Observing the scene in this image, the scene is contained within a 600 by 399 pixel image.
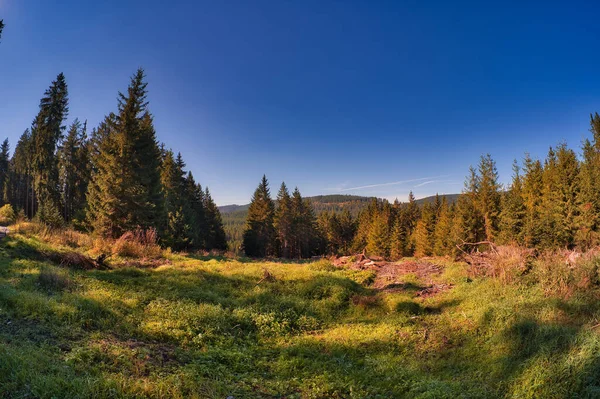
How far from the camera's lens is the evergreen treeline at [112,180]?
19531 millimetres

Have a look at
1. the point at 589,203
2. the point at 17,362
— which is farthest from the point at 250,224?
the point at 17,362

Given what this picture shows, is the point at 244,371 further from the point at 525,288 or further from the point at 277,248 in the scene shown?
the point at 277,248

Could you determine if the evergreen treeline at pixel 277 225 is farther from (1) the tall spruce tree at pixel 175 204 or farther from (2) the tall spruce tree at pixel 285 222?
(1) the tall spruce tree at pixel 175 204

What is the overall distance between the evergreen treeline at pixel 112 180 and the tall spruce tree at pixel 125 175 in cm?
6

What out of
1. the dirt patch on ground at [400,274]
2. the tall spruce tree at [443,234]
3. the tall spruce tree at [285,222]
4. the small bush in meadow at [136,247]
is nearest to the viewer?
the dirt patch on ground at [400,274]

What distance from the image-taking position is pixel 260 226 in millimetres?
49312

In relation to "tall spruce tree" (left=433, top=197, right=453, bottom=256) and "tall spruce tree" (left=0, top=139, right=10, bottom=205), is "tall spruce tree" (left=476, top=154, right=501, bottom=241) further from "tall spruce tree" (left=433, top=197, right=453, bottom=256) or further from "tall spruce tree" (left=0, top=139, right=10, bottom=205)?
"tall spruce tree" (left=0, top=139, right=10, bottom=205)

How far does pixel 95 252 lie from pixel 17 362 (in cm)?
1186

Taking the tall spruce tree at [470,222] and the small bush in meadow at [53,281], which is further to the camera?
the tall spruce tree at [470,222]

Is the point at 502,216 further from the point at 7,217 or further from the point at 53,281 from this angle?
the point at 7,217

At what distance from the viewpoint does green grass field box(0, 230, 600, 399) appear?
4.00 m

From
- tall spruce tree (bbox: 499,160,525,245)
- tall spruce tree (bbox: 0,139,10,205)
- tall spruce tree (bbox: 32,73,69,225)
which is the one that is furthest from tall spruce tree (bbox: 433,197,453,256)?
tall spruce tree (bbox: 0,139,10,205)

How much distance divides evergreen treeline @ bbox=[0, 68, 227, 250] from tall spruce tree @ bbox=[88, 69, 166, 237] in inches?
2.4

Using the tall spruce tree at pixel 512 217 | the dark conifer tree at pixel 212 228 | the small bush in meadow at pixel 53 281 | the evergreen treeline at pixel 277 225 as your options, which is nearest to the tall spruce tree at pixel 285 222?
the evergreen treeline at pixel 277 225
